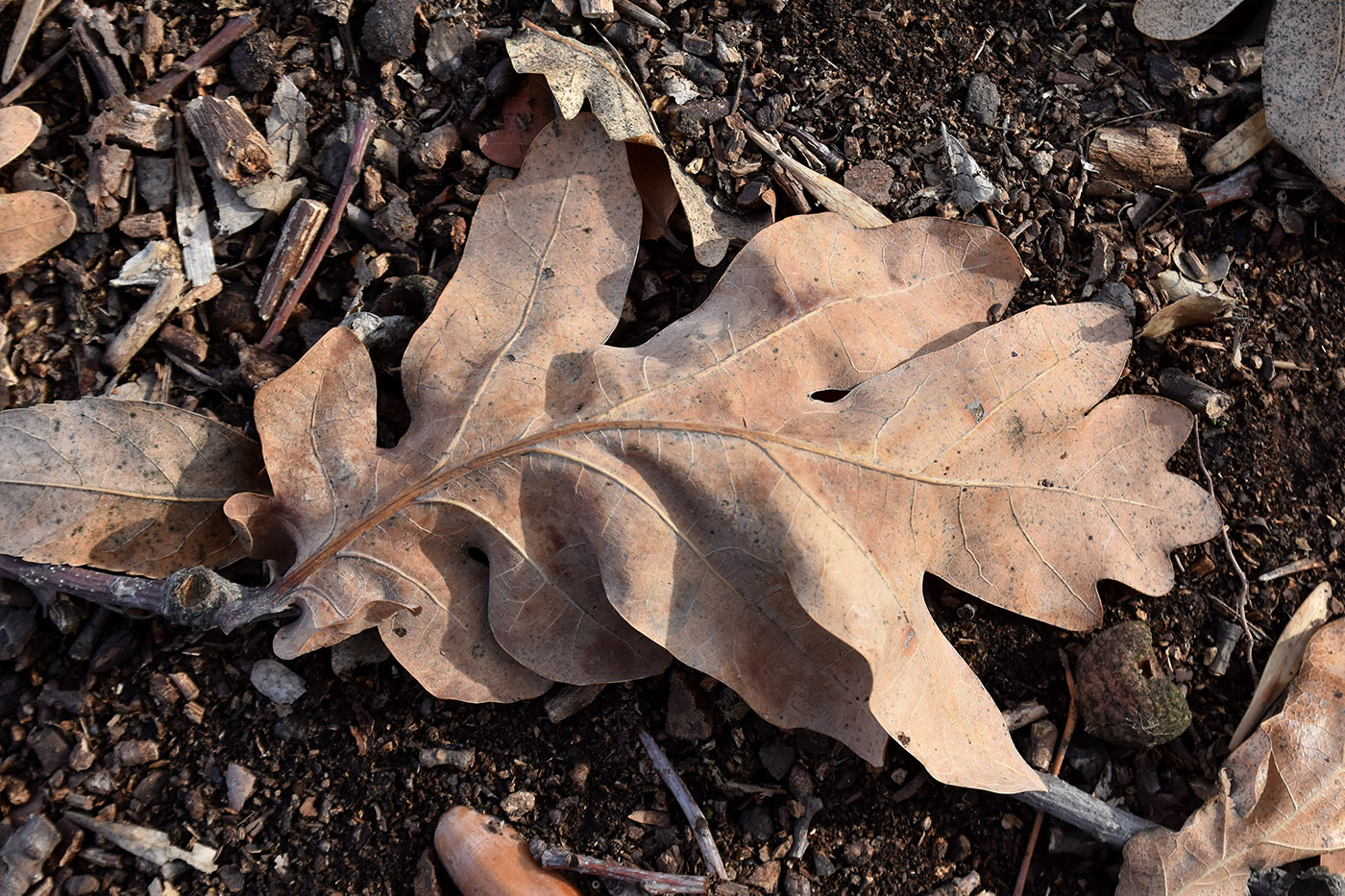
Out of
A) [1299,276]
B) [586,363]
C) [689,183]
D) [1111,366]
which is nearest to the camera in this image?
[586,363]

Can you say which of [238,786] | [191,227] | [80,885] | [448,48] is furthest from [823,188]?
[80,885]

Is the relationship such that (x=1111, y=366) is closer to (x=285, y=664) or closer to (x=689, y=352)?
(x=689, y=352)

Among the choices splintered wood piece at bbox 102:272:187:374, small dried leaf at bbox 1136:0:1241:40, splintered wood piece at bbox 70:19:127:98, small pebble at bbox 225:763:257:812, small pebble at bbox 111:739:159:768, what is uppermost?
splintered wood piece at bbox 70:19:127:98

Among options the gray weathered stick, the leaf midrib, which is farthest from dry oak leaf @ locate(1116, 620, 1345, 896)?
the leaf midrib

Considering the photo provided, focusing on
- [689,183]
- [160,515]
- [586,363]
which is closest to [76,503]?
[160,515]

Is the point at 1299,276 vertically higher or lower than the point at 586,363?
lower

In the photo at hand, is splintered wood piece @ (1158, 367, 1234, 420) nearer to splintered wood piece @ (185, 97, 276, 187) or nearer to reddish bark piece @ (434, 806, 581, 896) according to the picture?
reddish bark piece @ (434, 806, 581, 896)

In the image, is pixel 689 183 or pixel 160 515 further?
pixel 689 183
